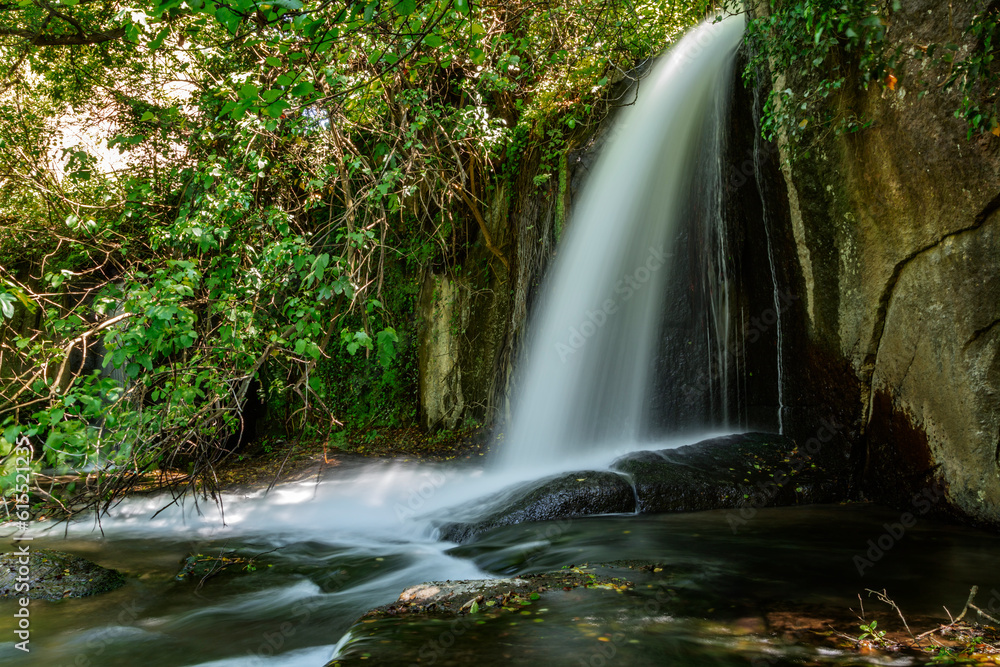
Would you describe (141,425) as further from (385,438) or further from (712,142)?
(712,142)

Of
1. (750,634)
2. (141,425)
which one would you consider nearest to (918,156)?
(750,634)

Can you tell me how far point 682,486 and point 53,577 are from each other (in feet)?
15.5

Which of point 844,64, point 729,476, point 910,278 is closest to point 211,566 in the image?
point 729,476

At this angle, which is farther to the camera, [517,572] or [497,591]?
[517,572]

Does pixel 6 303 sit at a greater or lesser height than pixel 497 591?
greater

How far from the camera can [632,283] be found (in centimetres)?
732

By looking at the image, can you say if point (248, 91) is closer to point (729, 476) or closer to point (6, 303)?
point (6, 303)

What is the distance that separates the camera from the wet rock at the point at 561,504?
5.20 metres

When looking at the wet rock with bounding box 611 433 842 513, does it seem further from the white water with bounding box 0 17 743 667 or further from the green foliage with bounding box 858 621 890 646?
the green foliage with bounding box 858 621 890 646

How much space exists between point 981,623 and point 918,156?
350 centimetres

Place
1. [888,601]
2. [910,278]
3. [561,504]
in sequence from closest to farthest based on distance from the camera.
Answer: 1. [888,601]
2. [910,278]
3. [561,504]

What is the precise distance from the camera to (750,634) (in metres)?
2.71

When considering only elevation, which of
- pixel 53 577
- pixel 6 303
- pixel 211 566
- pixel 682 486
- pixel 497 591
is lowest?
pixel 211 566

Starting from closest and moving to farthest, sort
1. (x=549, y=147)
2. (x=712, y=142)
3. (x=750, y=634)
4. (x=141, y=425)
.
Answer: (x=750, y=634)
(x=141, y=425)
(x=712, y=142)
(x=549, y=147)
